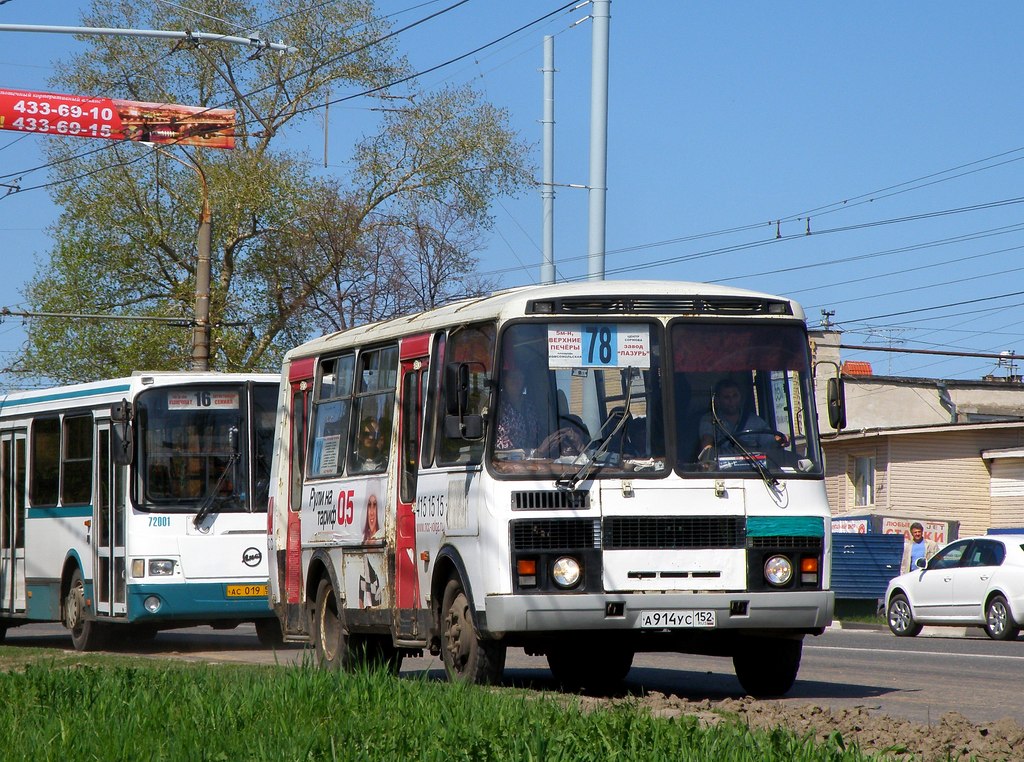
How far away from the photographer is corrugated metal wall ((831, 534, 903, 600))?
33125 millimetres

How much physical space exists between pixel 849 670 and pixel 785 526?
4501mm

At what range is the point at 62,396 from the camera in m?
21.1

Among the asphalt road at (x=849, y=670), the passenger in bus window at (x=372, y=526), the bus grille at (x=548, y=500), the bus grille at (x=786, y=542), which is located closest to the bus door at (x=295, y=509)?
the asphalt road at (x=849, y=670)

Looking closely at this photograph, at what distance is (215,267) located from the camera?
45594mm

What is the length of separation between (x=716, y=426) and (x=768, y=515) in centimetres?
71

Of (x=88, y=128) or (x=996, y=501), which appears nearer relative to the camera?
(x=88, y=128)

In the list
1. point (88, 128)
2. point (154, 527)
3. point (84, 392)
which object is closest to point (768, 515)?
point (154, 527)

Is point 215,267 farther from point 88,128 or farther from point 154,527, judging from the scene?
point 154,527

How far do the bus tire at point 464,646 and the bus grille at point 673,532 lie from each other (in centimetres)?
110

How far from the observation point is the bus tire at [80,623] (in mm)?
20078

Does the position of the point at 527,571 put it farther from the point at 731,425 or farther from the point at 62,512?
the point at 62,512

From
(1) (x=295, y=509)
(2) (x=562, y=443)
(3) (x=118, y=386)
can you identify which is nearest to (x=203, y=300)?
(3) (x=118, y=386)

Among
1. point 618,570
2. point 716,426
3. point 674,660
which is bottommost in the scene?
point 674,660

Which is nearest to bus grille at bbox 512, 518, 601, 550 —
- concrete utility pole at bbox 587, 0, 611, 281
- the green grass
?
the green grass
